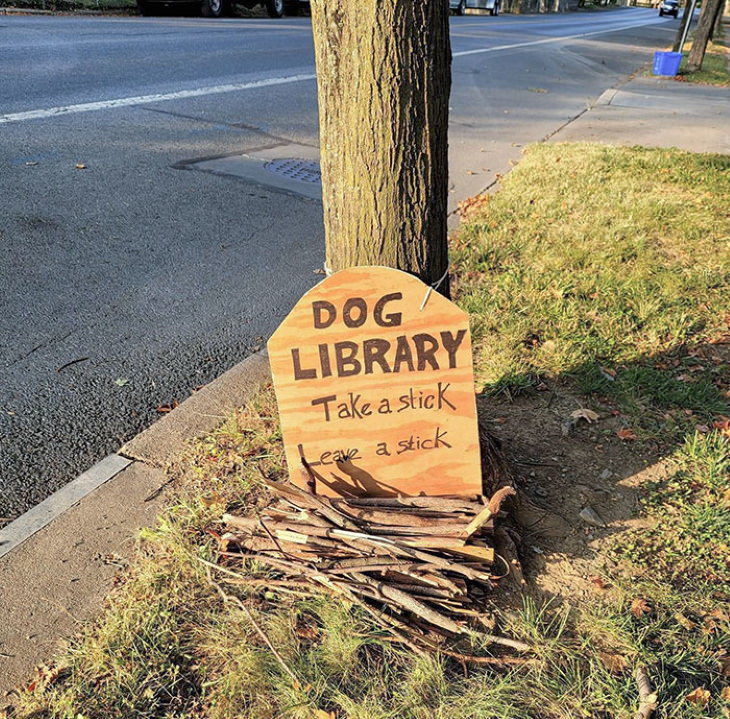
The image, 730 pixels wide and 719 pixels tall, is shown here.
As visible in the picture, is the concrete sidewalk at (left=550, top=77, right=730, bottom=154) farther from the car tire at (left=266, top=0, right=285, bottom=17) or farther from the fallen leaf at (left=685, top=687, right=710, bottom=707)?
the car tire at (left=266, top=0, right=285, bottom=17)

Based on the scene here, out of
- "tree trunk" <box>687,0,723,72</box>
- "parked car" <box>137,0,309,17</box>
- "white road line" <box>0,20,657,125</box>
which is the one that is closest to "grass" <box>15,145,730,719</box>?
"white road line" <box>0,20,657,125</box>

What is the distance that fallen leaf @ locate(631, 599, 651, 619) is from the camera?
5.93 feet

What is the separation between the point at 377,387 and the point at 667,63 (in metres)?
14.9

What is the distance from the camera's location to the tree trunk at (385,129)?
69.2 inches

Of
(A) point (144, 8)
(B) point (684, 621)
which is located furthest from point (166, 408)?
(A) point (144, 8)

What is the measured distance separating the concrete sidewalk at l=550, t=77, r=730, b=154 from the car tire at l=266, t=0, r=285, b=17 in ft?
38.1

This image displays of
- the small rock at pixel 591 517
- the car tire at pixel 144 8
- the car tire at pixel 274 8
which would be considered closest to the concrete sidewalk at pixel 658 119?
the small rock at pixel 591 517

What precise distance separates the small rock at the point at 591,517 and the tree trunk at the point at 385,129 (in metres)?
0.88

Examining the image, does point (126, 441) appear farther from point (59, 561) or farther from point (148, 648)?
point (148, 648)

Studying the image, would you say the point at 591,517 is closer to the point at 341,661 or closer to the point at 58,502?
the point at 341,661

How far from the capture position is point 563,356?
296cm

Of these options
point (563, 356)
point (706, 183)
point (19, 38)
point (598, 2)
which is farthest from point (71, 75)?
point (598, 2)

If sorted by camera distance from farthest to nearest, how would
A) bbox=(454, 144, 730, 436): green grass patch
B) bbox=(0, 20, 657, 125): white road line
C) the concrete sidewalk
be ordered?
1. the concrete sidewalk
2. bbox=(0, 20, 657, 125): white road line
3. bbox=(454, 144, 730, 436): green grass patch

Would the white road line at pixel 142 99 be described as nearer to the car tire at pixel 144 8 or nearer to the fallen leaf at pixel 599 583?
the fallen leaf at pixel 599 583
